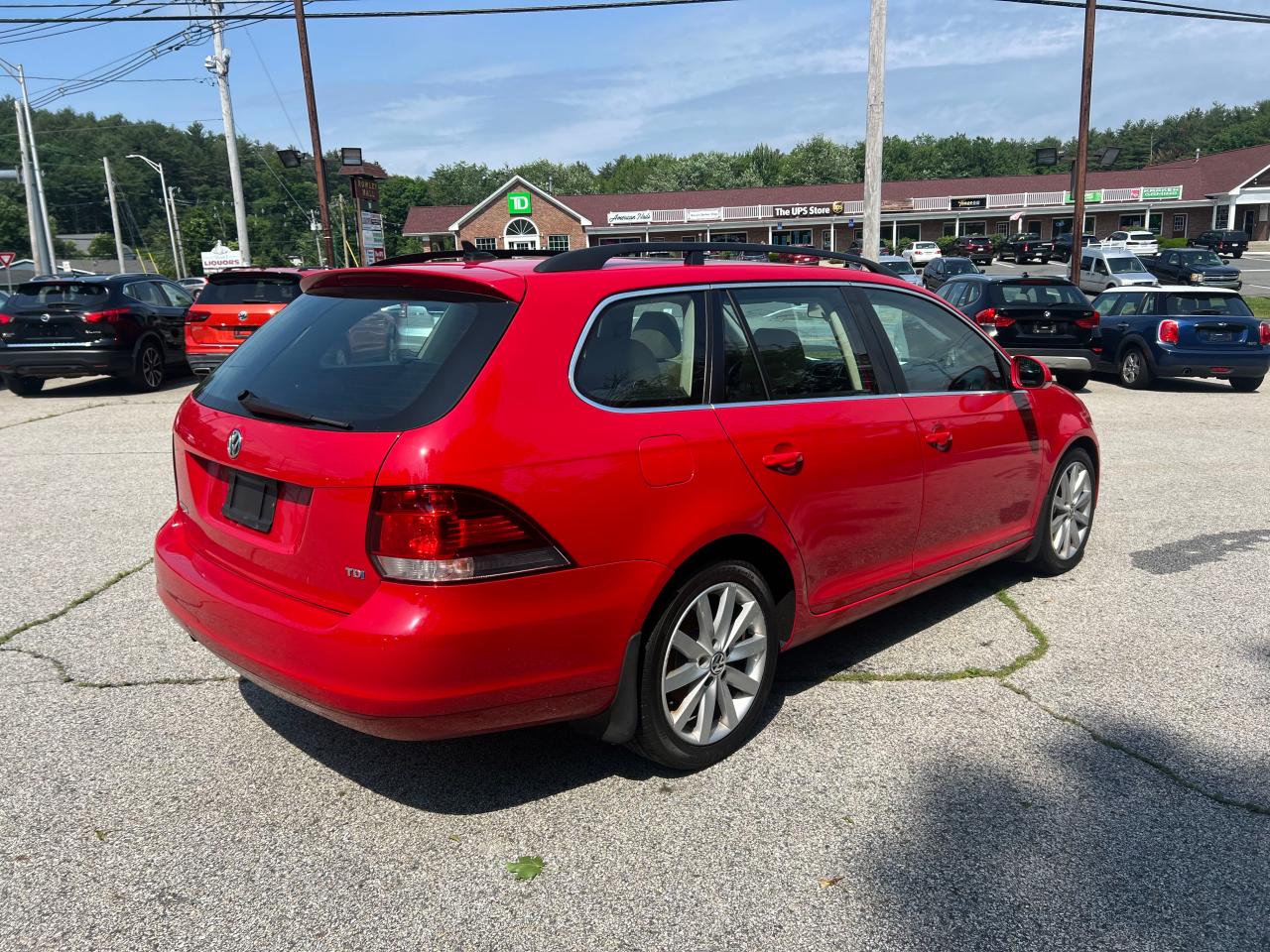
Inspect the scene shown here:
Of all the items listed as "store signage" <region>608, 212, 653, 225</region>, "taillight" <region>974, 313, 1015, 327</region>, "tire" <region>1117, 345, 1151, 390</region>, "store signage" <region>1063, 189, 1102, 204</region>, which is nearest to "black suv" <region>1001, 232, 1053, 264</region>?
"store signage" <region>1063, 189, 1102, 204</region>

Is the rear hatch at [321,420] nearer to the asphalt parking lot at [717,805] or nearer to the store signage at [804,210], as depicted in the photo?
the asphalt parking lot at [717,805]

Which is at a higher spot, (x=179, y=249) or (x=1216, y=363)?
(x=179, y=249)

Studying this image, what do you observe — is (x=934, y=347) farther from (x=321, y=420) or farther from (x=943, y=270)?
(x=943, y=270)

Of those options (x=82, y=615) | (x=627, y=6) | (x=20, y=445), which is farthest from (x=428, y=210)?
(x=82, y=615)

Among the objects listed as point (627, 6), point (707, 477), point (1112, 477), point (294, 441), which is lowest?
point (1112, 477)

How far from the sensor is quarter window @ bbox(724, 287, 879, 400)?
3.71 meters

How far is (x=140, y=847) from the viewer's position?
302 centimetres

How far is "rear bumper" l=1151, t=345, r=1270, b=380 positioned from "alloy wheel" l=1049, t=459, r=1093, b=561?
950 cm

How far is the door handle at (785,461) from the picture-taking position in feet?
11.5

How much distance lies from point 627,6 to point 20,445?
15.2 m

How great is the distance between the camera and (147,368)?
14000 mm

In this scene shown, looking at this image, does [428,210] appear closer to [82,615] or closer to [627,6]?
[627,6]

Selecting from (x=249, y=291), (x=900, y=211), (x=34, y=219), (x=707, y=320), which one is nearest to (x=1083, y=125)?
(x=249, y=291)

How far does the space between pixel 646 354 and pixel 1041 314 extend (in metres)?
12.1
